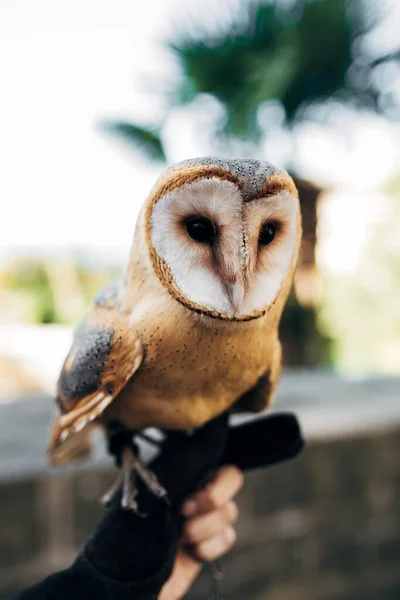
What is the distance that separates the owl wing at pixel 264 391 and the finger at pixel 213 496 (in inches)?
5.0

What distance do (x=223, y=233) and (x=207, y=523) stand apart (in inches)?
20.6

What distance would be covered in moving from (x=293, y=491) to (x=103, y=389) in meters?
1.31

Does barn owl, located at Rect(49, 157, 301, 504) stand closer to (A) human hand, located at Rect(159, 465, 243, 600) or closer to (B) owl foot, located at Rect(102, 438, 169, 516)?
(B) owl foot, located at Rect(102, 438, 169, 516)

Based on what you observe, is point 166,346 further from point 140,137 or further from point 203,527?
point 140,137

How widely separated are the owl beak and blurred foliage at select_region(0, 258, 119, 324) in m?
6.65

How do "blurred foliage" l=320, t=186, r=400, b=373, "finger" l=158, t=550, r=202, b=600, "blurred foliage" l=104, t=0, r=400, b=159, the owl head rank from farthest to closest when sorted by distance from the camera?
"blurred foliage" l=320, t=186, r=400, b=373 → "blurred foliage" l=104, t=0, r=400, b=159 → "finger" l=158, t=550, r=202, b=600 → the owl head

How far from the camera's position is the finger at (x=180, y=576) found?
0.83 m

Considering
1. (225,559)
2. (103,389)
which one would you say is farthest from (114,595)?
(225,559)

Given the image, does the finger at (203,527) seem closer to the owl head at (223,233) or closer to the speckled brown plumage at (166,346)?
the speckled brown plumage at (166,346)

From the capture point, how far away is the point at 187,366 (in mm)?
594

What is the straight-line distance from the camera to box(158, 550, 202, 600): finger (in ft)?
2.71

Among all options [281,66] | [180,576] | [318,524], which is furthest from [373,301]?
[180,576]

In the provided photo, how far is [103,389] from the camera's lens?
63 centimetres

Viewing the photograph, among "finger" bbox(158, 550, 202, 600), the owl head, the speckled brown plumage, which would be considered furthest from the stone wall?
the owl head
